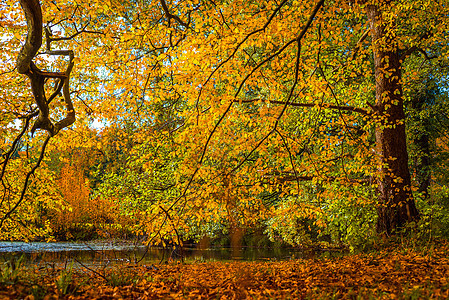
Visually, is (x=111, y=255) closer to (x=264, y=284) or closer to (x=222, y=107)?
(x=222, y=107)

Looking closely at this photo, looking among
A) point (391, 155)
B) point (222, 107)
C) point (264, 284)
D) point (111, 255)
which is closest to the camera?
point (264, 284)

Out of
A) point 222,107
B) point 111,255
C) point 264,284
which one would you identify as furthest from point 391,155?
point 111,255

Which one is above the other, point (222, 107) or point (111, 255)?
point (222, 107)

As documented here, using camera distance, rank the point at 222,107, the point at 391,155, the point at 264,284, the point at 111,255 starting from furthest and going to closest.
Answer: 1. the point at 111,255
2. the point at 391,155
3. the point at 222,107
4. the point at 264,284

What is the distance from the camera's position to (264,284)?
4.05 meters

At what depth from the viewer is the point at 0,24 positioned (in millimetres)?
7527

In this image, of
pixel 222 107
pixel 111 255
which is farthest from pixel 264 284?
pixel 111 255

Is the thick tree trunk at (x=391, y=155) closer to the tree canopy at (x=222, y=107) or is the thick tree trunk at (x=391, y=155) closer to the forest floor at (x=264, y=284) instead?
the tree canopy at (x=222, y=107)

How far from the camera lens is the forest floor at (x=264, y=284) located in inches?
121

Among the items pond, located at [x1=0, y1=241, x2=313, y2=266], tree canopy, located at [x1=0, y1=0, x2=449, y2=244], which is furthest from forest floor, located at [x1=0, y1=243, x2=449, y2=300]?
pond, located at [x1=0, y1=241, x2=313, y2=266]

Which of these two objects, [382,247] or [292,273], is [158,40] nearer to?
→ [292,273]

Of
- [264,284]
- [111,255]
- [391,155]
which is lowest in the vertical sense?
[111,255]

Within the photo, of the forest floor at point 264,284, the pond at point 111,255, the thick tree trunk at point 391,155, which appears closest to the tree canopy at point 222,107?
the thick tree trunk at point 391,155

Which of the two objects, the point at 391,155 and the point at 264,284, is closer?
the point at 264,284
